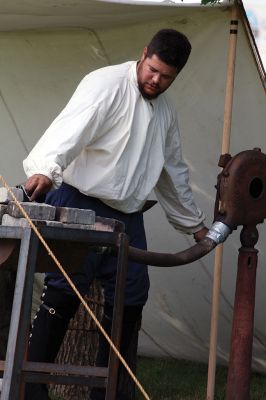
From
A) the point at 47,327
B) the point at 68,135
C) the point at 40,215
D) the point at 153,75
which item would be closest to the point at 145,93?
the point at 153,75

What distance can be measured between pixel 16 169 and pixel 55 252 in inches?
94.2

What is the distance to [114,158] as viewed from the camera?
12.4ft

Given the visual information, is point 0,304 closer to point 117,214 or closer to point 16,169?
point 16,169

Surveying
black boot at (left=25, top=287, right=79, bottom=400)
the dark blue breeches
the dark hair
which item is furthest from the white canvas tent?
black boot at (left=25, top=287, right=79, bottom=400)

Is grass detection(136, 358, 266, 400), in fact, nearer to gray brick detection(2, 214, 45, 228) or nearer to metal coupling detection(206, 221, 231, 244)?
metal coupling detection(206, 221, 231, 244)

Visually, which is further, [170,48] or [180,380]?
[180,380]

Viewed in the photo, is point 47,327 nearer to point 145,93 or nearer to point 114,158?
point 114,158

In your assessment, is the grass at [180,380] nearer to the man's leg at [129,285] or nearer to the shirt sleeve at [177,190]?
the man's leg at [129,285]

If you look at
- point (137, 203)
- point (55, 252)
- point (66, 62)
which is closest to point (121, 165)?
point (137, 203)

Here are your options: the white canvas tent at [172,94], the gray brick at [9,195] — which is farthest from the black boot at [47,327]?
the white canvas tent at [172,94]

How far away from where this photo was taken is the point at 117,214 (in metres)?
3.88

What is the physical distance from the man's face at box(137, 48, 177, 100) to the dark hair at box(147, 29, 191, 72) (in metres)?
0.02

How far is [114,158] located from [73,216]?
34.4 inches

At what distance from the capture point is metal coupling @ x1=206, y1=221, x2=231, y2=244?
3.52 metres
